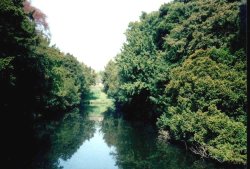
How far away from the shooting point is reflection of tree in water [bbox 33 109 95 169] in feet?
83.9

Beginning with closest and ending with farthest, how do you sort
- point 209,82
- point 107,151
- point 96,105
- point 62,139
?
1. point 209,82
2. point 107,151
3. point 62,139
4. point 96,105

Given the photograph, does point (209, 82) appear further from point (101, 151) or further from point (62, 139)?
point (62, 139)

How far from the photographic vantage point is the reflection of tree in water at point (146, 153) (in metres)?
24.6

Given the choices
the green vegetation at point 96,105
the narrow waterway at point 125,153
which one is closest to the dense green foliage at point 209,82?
the narrow waterway at point 125,153

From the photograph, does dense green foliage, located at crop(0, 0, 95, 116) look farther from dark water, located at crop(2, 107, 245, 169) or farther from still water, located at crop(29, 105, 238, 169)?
still water, located at crop(29, 105, 238, 169)

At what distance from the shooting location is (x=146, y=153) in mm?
28547

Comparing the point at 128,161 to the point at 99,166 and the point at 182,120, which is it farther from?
the point at 182,120

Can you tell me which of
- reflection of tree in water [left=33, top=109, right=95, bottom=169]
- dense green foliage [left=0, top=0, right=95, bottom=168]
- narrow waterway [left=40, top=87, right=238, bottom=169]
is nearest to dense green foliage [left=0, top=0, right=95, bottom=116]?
dense green foliage [left=0, top=0, right=95, bottom=168]

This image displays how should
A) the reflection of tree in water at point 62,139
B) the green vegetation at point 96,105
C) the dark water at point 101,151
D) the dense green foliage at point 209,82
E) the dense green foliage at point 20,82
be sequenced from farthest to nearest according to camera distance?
the green vegetation at point 96,105 → the dense green foliage at point 20,82 → the reflection of tree in water at point 62,139 → the dark water at point 101,151 → the dense green foliage at point 209,82

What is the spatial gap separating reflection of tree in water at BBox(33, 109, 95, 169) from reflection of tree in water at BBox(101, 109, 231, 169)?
332 cm

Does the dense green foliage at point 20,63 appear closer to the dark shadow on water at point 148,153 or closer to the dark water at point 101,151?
the dark water at point 101,151

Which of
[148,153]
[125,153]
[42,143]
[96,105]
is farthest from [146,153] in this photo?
[96,105]

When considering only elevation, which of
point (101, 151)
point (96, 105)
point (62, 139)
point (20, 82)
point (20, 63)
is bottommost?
point (101, 151)

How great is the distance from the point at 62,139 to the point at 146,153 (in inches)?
432
